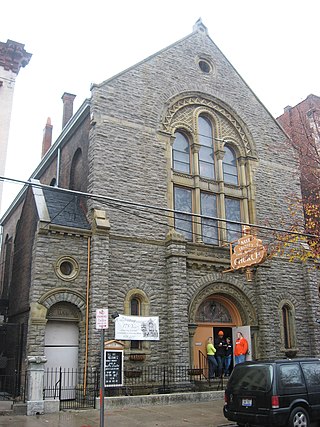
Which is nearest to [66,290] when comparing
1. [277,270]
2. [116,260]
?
[116,260]

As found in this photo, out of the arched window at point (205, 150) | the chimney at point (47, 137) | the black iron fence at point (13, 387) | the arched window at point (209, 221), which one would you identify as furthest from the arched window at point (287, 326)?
the chimney at point (47, 137)

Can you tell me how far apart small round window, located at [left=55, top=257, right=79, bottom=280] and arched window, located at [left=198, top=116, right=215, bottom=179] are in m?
7.60

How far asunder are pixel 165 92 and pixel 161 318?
9897 millimetres

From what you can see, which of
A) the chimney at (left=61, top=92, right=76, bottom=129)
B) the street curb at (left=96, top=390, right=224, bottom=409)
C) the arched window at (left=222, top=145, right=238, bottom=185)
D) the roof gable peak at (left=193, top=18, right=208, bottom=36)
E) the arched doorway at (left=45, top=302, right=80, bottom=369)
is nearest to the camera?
the street curb at (left=96, top=390, right=224, bottom=409)

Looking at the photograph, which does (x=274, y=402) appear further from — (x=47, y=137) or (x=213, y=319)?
(x=47, y=137)

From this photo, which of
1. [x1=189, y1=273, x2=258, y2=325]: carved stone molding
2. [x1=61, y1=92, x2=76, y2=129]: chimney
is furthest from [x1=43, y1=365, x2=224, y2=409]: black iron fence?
[x1=61, y1=92, x2=76, y2=129]: chimney

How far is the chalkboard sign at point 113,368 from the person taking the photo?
46.7ft

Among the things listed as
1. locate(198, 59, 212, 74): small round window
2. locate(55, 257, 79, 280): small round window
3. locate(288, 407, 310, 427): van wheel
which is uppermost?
locate(198, 59, 212, 74): small round window

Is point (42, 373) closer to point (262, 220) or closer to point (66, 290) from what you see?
point (66, 290)

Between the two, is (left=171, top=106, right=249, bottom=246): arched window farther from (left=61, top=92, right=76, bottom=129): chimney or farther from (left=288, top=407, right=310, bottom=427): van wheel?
(left=288, top=407, right=310, bottom=427): van wheel

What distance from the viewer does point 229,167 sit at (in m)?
22.1

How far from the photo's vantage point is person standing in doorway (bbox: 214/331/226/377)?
59.9 ft

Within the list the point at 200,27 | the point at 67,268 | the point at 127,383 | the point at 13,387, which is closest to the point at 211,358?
the point at 127,383

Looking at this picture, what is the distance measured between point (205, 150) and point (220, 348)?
28.6 ft
